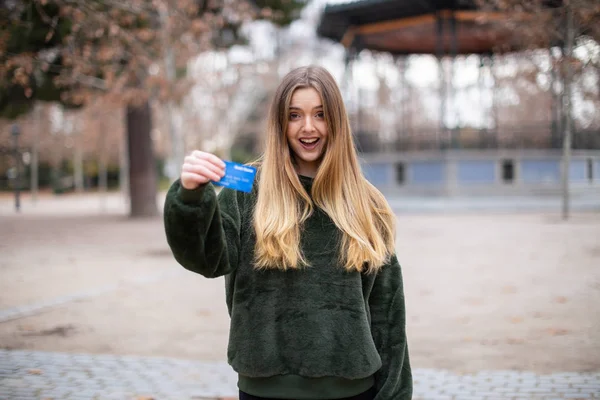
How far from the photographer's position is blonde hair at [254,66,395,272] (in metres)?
1.86

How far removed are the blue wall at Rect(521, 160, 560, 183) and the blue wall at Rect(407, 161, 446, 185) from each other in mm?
3216

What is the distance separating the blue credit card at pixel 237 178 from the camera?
5.36ft

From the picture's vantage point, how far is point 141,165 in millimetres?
20016

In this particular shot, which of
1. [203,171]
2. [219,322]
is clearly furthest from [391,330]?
[219,322]

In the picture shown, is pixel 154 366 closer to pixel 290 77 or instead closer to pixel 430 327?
pixel 430 327

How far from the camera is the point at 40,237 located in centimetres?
1514

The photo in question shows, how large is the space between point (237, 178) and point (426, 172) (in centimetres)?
2285

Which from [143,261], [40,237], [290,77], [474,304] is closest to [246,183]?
[290,77]

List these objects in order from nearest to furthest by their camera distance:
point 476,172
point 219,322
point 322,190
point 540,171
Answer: point 322,190 < point 219,322 < point 476,172 < point 540,171

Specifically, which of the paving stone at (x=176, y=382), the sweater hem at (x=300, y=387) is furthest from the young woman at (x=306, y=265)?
the paving stone at (x=176, y=382)

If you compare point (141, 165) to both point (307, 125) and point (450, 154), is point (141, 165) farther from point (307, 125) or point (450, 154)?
point (307, 125)

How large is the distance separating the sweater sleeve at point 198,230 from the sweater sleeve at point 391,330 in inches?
20.8

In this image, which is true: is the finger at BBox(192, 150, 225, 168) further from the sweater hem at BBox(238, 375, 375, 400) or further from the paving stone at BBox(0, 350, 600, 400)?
the paving stone at BBox(0, 350, 600, 400)

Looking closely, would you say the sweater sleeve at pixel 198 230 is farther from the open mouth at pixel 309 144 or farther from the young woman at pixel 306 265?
the open mouth at pixel 309 144
